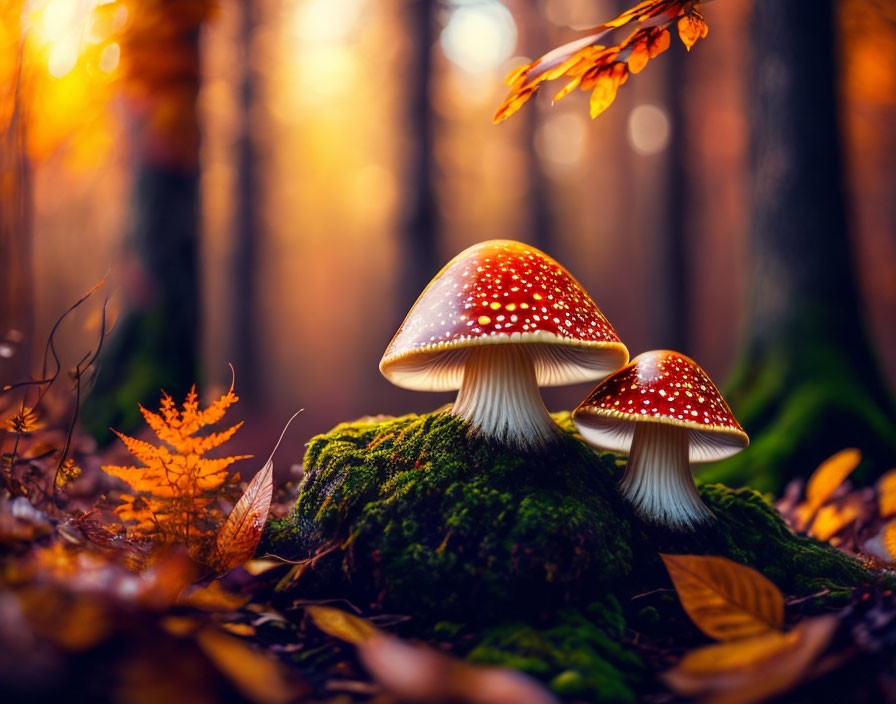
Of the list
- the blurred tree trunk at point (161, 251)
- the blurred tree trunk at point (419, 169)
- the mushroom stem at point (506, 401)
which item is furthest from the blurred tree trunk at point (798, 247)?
the blurred tree trunk at point (419, 169)

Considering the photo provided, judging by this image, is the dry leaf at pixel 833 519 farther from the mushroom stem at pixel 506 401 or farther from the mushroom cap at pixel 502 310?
the mushroom stem at pixel 506 401

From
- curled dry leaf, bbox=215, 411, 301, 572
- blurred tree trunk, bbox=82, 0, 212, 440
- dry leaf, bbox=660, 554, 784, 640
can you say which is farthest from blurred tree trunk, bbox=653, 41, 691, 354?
curled dry leaf, bbox=215, 411, 301, 572

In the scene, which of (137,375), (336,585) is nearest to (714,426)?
(336,585)

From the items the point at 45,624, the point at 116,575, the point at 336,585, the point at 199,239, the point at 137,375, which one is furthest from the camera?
the point at 199,239

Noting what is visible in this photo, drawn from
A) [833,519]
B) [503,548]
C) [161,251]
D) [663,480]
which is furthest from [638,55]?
[161,251]

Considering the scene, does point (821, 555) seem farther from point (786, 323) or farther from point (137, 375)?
point (137, 375)

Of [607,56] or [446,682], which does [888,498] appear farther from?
[446,682]
